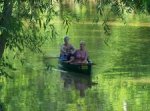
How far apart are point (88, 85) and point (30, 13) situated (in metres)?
9.50

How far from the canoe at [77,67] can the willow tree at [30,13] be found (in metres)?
10.7

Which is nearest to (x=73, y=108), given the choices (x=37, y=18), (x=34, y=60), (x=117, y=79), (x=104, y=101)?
(x=104, y=101)

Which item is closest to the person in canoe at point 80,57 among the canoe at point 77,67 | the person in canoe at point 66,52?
the canoe at point 77,67

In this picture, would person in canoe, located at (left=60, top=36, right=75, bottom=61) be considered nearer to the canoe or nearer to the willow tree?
the canoe

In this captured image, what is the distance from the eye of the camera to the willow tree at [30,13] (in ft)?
19.7

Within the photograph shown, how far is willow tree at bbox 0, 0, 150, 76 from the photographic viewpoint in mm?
5995

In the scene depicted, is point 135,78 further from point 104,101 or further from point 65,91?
point 104,101

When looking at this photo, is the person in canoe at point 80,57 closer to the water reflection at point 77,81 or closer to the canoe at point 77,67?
the canoe at point 77,67

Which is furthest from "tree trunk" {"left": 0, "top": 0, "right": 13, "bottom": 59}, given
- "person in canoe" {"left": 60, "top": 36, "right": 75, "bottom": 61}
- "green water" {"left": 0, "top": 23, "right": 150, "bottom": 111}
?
"person in canoe" {"left": 60, "top": 36, "right": 75, "bottom": 61}

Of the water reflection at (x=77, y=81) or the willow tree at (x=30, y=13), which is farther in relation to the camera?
the water reflection at (x=77, y=81)

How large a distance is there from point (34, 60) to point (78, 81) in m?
4.06

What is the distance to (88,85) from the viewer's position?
15461 millimetres

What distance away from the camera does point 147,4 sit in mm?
6113

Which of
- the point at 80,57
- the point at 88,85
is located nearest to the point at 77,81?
the point at 88,85
